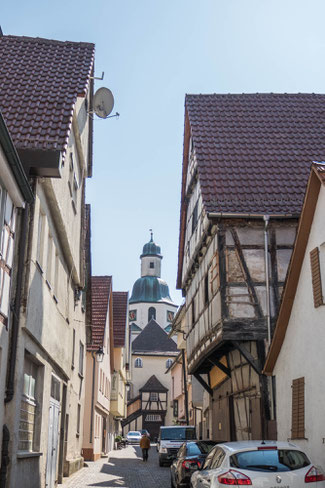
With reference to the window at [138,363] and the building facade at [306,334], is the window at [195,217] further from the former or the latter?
the window at [138,363]

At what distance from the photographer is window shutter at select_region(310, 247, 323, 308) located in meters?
10.7

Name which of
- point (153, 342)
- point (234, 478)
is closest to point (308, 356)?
point (234, 478)

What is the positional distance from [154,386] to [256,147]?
201 feet

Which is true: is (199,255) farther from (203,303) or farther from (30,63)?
(30,63)

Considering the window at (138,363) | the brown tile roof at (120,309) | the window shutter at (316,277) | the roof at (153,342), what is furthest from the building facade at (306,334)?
the roof at (153,342)

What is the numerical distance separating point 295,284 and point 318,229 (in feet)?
4.84

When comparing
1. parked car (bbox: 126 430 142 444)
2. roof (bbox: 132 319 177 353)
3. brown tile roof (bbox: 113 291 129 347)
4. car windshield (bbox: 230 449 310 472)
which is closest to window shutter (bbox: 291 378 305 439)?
car windshield (bbox: 230 449 310 472)

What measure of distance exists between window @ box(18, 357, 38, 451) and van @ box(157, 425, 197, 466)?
13282 mm

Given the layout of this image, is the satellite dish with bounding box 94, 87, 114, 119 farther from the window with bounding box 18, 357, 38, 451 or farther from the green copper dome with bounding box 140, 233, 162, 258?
the green copper dome with bounding box 140, 233, 162, 258

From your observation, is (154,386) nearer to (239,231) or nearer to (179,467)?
(239,231)

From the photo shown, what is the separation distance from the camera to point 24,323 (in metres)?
10.2

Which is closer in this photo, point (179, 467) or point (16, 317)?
point (16, 317)

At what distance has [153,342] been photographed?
8638 centimetres

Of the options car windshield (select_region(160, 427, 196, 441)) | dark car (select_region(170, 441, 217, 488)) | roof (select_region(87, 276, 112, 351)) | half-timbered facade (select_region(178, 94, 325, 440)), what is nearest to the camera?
dark car (select_region(170, 441, 217, 488))
